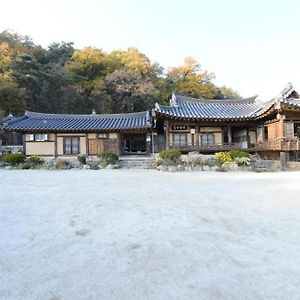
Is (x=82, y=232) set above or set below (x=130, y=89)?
below

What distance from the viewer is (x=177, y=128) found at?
20.7 metres

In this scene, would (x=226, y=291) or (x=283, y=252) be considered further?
(x=283, y=252)

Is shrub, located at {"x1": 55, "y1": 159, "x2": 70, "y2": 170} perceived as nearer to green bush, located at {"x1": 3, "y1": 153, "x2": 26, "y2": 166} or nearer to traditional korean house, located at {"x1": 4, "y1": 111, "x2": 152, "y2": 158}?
green bush, located at {"x1": 3, "y1": 153, "x2": 26, "y2": 166}

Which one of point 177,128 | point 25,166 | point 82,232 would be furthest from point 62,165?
point 82,232

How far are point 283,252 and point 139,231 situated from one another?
7.07 ft

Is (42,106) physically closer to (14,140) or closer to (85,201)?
(14,140)

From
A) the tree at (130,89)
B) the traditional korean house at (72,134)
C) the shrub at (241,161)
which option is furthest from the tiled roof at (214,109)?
the tree at (130,89)

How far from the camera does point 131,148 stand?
2936 centimetres

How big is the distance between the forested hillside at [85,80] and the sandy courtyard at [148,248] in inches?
1049

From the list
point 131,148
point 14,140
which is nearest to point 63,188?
point 131,148

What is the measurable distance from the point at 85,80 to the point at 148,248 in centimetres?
3725

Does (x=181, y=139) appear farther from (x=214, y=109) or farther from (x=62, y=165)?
(x=62, y=165)

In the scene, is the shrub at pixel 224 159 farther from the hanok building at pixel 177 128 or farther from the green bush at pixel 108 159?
the green bush at pixel 108 159

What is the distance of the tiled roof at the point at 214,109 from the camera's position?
1956 centimetres
